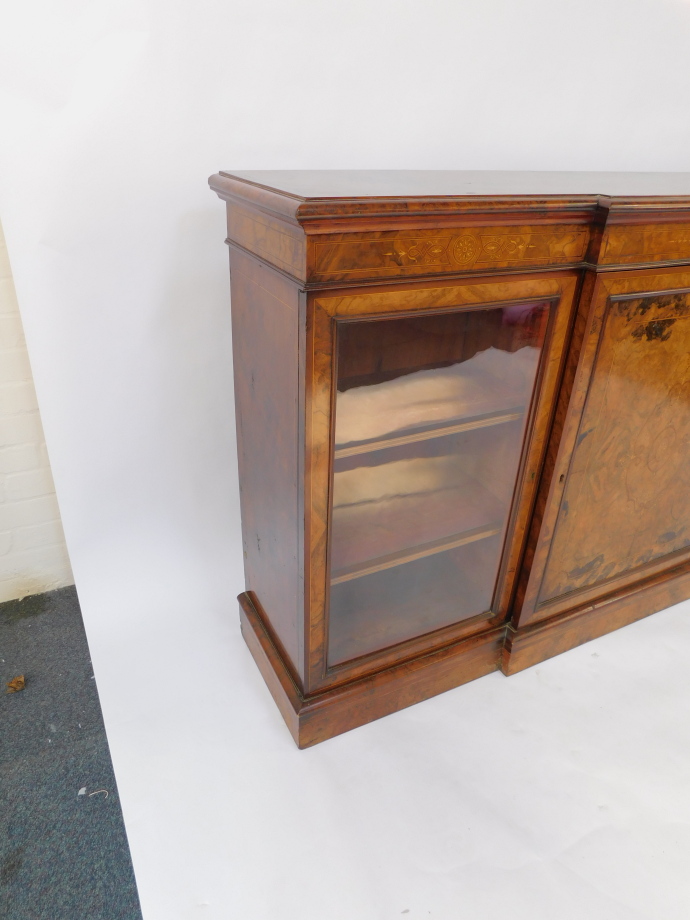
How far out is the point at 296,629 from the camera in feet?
3.41

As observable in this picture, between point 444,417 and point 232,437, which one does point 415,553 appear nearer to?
point 444,417

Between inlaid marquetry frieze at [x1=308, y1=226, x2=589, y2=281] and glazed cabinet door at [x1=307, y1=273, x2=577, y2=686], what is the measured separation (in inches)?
1.2

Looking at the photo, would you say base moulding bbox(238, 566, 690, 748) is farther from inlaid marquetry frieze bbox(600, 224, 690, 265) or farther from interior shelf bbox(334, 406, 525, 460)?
inlaid marquetry frieze bbox(600, 224, 690, 265)

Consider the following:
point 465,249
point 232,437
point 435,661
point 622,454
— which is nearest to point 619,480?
point 622,454

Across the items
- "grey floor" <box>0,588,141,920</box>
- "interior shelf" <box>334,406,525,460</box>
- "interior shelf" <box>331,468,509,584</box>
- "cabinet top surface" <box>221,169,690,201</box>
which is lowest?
"grey floor" <box>0,588,141,920</box>

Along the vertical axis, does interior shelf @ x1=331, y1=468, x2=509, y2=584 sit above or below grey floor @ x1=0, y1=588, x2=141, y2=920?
above

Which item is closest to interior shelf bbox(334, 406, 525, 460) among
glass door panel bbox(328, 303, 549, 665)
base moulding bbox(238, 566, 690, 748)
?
glass door panel bbox(328, 303, 549, 665)

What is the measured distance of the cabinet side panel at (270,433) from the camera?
2.80 ft

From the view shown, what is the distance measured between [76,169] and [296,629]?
832 mm

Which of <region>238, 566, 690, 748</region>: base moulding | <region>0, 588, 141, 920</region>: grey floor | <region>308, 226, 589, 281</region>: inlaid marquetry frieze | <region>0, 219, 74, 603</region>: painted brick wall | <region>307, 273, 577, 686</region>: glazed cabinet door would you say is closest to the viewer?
<region>308, 226, 589, 281</region>: inlaid marquetry frieze

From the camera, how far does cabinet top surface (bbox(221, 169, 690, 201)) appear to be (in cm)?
77

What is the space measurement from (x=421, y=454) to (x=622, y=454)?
15.2 inches

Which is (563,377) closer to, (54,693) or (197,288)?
(197,288)

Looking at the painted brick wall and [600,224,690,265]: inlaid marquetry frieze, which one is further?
the painted brick wall
